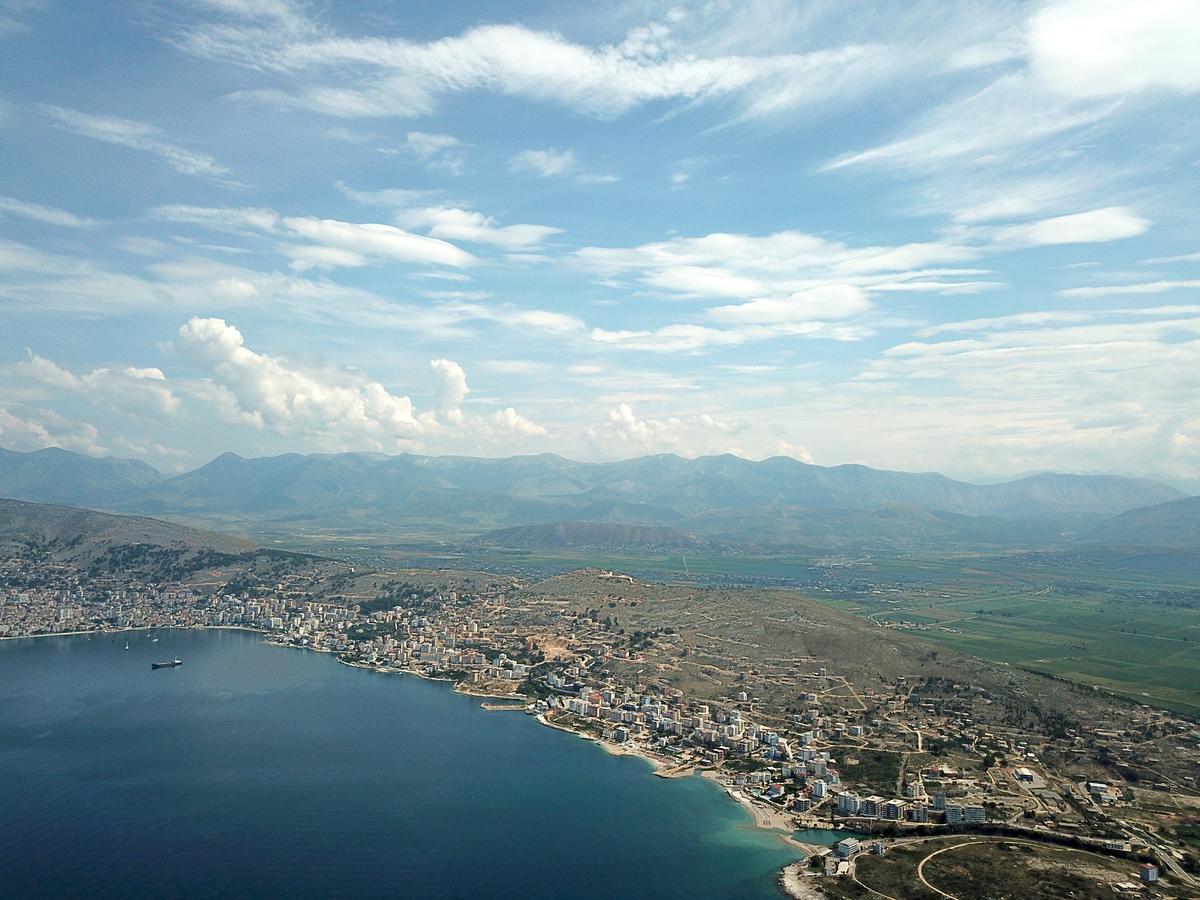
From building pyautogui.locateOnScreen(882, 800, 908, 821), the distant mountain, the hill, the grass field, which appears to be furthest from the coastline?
building pyautogui.locateOnScreen(882, 800, 908, 821)

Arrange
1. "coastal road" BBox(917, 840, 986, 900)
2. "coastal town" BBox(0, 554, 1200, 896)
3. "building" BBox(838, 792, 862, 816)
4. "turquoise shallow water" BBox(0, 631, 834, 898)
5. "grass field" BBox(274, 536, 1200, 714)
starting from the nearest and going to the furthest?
"coastal road" BBox(917, 840, 986, 900), "turquoise shallow water" BBox(0, 631, 834, 898), "coastal town" BBox(0, 554, 1200, 896), "building" BBox(838, 792, 862, 816), "grass field" BBox(274, 536, 1200, 714)

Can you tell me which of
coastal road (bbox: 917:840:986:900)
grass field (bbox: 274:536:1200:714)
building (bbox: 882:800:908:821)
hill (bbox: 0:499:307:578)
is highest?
hill (bbox: 0:499:307:578)

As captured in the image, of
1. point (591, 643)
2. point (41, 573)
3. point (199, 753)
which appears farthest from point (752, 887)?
point (41, 573)

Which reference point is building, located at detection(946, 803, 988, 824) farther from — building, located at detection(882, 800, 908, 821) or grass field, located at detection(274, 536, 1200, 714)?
grass field, located at detection(274, 536, 1200, 714)

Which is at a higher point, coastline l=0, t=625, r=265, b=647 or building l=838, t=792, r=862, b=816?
building l=838, t=792, r=862, b=816

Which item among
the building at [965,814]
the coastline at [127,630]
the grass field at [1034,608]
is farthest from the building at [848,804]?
the coastline at [127,630]

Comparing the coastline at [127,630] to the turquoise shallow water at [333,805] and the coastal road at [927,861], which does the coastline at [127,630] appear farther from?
the coastal road at [927,861]

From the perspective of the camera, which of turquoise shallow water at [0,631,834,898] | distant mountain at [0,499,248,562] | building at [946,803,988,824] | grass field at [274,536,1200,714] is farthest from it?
distant mountain at [0,499,248,562]

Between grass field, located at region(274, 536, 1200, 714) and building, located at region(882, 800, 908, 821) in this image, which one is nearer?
building, located at region(882, 800, 908, 821)

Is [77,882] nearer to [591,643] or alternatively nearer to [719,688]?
[719,688]
